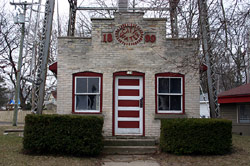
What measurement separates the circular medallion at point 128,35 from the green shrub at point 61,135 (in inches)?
138

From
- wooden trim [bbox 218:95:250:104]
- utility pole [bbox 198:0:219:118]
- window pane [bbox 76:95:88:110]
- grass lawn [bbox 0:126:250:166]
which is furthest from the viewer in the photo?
wooden trim [bbox 218:95:250:104]

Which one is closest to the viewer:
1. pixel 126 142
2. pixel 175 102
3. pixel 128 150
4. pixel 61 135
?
pixel 61 135

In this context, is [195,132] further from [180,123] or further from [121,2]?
[121,2]

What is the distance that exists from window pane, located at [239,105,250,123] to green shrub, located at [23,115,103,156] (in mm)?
12691

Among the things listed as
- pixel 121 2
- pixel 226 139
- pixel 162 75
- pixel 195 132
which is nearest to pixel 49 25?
pixel 121 2

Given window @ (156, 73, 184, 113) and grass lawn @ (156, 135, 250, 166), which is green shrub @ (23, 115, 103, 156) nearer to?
grass lawn @ (156, 135, 250, 166)

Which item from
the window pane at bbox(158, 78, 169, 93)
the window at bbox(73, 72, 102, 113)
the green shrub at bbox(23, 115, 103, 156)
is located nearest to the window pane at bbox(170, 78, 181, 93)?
the window pane at bbox(158, 78, 169, 93)

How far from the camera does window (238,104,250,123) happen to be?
731 inches

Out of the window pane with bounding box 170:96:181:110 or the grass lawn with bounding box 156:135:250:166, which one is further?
the window pane with bounding box 170:96:181:110

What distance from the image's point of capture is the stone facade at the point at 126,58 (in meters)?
10.9

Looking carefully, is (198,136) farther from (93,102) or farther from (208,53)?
(93,102)

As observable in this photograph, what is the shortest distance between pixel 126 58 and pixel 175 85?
207 centimetres

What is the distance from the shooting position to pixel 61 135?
877 centimetres

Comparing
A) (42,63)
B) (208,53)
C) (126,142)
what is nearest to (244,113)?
(208,53)
